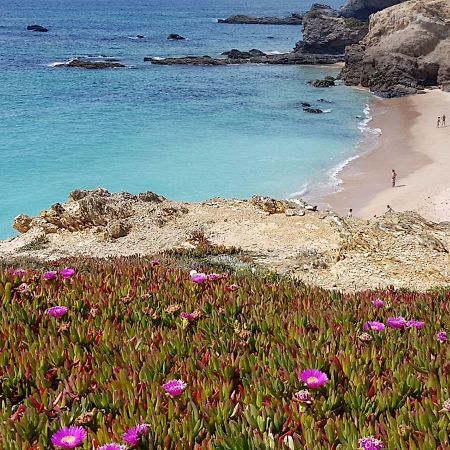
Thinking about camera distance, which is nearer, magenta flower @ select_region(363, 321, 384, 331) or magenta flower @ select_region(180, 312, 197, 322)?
magenta flower @ select_region(363, 321, 384, 331)

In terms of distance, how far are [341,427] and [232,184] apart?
28307 millimetres

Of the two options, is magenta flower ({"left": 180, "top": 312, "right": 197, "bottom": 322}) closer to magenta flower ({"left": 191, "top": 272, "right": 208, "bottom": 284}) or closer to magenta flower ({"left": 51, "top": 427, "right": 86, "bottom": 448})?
magenta flower ({"left": 191, "top": 272, "right": 208, "bottom": 284})

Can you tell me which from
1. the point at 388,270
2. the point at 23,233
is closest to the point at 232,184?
the point at 23,233

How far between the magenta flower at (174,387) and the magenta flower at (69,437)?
17.0 inches

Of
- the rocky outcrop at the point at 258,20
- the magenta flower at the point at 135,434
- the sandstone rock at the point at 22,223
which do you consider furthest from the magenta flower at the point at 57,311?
the rocky outcrop at the point at 258,20

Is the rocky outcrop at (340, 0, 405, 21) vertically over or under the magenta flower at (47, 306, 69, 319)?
over

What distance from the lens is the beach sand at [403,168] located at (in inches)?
996

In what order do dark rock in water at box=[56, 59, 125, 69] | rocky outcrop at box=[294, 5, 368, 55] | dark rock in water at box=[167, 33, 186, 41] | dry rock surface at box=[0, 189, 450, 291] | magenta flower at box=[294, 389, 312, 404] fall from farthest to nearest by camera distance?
1. dark rock in water at box=[167, 33, 186, 41]
2. rocky outcrop at box=[294, 5, 368, 55]
3. dark rock in water at box=[56, 59, 125, 69]
4. dry rock surface at box=[0, 189, 450, 291]
5. magenta flower at box=[294, 389, 312, 404]

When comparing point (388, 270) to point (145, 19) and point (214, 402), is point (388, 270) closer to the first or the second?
point (214, 402)

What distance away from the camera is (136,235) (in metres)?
14.5

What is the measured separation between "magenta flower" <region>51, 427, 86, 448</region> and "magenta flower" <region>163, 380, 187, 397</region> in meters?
0.43

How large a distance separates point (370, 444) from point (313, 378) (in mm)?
568

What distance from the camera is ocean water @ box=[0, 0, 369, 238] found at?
3097 centimetres

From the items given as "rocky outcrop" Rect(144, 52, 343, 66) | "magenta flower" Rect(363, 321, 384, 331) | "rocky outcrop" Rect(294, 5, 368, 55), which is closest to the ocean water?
"rocky outcrop" Rect(144, 52, 343, 66)
